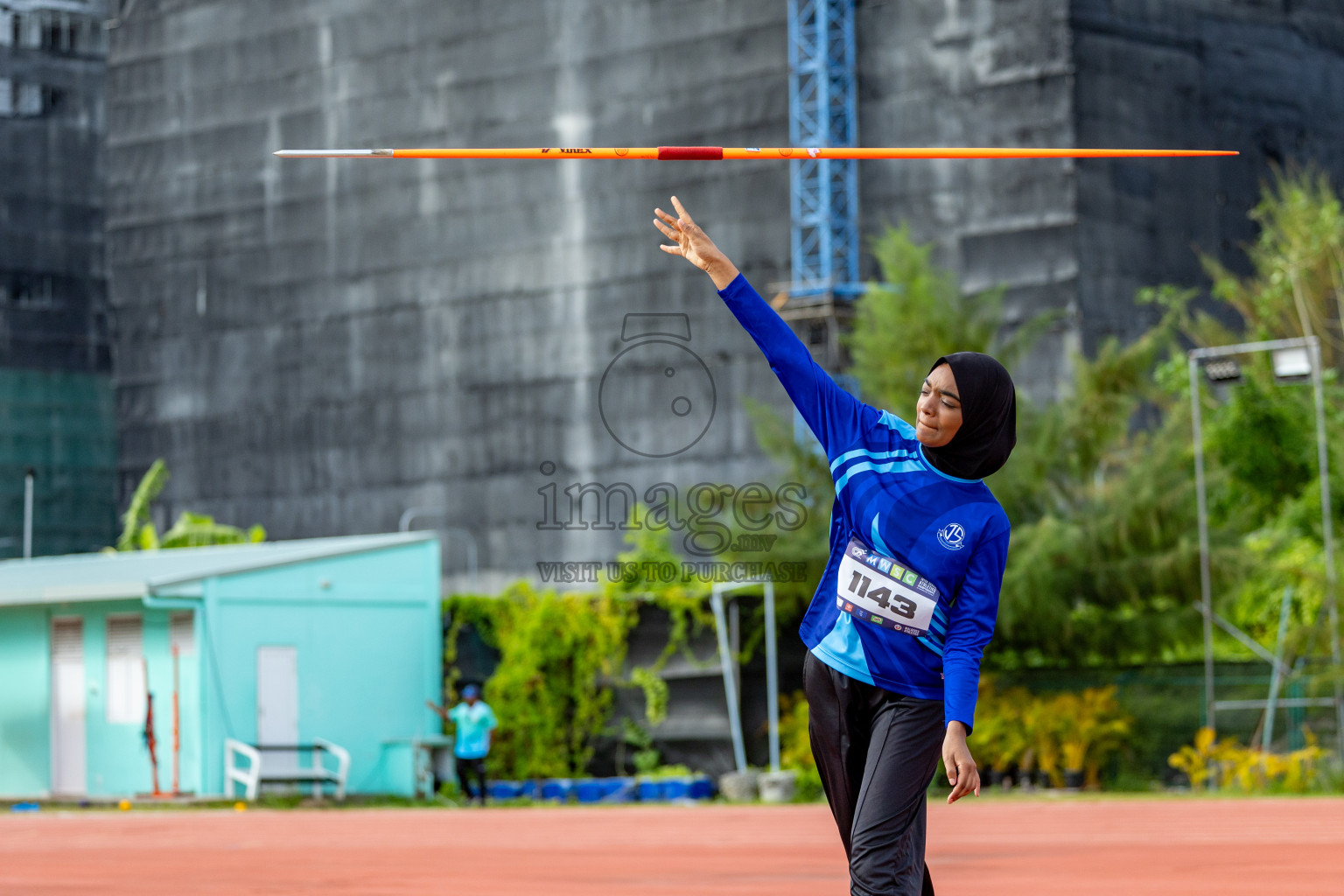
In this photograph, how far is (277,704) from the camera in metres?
23.3

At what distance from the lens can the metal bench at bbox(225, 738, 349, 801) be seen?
22.4 meters

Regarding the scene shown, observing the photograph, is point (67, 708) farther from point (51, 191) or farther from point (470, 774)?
point (51, 191)

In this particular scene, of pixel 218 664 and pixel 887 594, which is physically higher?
pixel 887 594

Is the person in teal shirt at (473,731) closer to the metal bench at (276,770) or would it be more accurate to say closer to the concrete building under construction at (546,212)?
the metal bench at (276,770)

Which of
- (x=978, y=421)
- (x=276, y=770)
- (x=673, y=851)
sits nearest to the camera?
(x=978, y=421)

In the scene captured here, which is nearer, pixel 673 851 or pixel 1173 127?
pixel 673 851

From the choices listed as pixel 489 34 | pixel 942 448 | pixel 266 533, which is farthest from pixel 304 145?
pixel 942 448

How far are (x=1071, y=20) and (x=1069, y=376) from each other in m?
6.37

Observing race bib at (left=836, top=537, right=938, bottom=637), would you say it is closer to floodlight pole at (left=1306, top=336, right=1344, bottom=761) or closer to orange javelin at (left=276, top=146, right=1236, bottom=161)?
orange javelin at (left=276, top=146, right=1236, bottom=161)

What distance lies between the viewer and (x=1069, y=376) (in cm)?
3161

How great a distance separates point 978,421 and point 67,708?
2138 cm

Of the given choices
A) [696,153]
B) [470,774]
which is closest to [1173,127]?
[470,774]

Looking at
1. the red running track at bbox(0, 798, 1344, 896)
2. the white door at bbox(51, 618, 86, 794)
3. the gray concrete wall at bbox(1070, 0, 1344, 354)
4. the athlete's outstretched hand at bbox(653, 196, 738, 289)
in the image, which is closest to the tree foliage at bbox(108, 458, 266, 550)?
the white door at bbox(51, 618, 86, 794)

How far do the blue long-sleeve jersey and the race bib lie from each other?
2 cm
